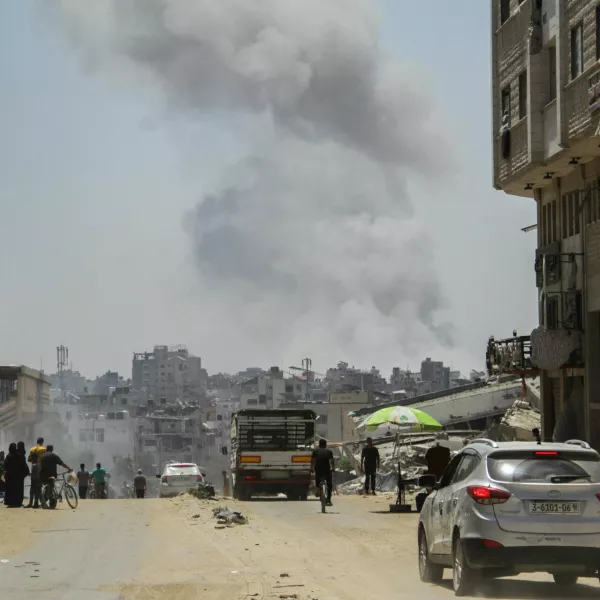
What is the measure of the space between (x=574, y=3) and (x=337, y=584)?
825 inches

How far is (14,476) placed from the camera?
33.4 m

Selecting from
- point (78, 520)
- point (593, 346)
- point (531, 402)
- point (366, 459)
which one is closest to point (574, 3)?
point (593, 346)

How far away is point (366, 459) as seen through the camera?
3822 centimetres

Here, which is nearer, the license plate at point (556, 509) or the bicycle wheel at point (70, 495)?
the license plate at point (556, 509)

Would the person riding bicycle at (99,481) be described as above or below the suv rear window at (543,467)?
below

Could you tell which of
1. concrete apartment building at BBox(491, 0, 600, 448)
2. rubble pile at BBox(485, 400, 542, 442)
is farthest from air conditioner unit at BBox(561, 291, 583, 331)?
rubble pile at BBox(485, 400, 542, 442)

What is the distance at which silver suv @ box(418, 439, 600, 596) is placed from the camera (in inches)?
479

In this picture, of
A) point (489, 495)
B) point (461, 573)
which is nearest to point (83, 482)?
point (461, 573)

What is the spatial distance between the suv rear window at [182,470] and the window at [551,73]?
903 inches

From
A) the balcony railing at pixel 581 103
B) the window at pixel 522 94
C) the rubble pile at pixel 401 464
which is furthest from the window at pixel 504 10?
the rubble pile at pixel 401 464

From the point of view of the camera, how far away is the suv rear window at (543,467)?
490 inches

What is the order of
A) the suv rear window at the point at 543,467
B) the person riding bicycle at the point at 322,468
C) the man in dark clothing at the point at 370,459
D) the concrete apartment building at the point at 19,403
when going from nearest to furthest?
1. the suv rear window at the point at 543,467
2. the person riding bicycle at the point at 322,468
3. the man in dark clothing at the point at 370,459
4. the concrete apartment building at the point at 19,403

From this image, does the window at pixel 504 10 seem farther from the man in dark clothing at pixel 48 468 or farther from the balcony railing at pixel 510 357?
the man in dark clothing at pixel 48 468

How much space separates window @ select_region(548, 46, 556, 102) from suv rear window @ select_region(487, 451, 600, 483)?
21.8 m
